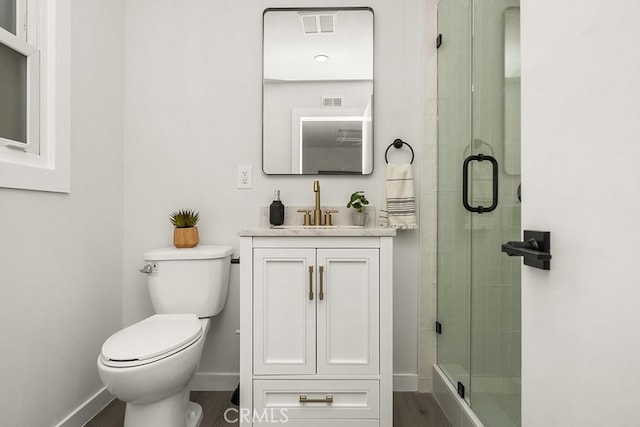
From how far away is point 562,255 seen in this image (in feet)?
2.17

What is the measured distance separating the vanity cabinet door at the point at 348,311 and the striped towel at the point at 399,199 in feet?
1.31

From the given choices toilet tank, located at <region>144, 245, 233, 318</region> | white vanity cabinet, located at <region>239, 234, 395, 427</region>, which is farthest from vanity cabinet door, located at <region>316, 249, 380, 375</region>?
toilet tank, located at <region>144, 245, 233, 318</region>

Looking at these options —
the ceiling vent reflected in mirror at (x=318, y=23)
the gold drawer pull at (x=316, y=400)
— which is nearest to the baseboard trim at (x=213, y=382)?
the gold drawer pull at (x=316, y=400)

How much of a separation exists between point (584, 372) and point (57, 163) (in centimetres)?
184

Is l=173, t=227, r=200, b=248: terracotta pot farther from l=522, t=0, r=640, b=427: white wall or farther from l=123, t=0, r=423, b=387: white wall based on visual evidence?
l=522, t=0, r=640, b=427: white wall

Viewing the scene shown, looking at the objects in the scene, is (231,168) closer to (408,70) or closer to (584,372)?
(408,70)

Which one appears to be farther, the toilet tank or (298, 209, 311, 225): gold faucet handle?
(298, 209, 311, 225): gold faucet handle

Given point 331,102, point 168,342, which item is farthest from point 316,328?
point 331,102

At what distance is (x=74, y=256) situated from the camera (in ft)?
5.03

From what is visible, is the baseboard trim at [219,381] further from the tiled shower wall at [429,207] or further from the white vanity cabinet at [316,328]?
the white vanity cabinet at [316,328]

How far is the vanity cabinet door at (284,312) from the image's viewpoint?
1438 mm

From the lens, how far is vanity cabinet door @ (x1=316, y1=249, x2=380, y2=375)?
1.44 m

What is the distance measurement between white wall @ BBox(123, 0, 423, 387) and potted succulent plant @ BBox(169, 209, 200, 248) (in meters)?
0.12

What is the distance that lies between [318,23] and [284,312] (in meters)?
1.56
